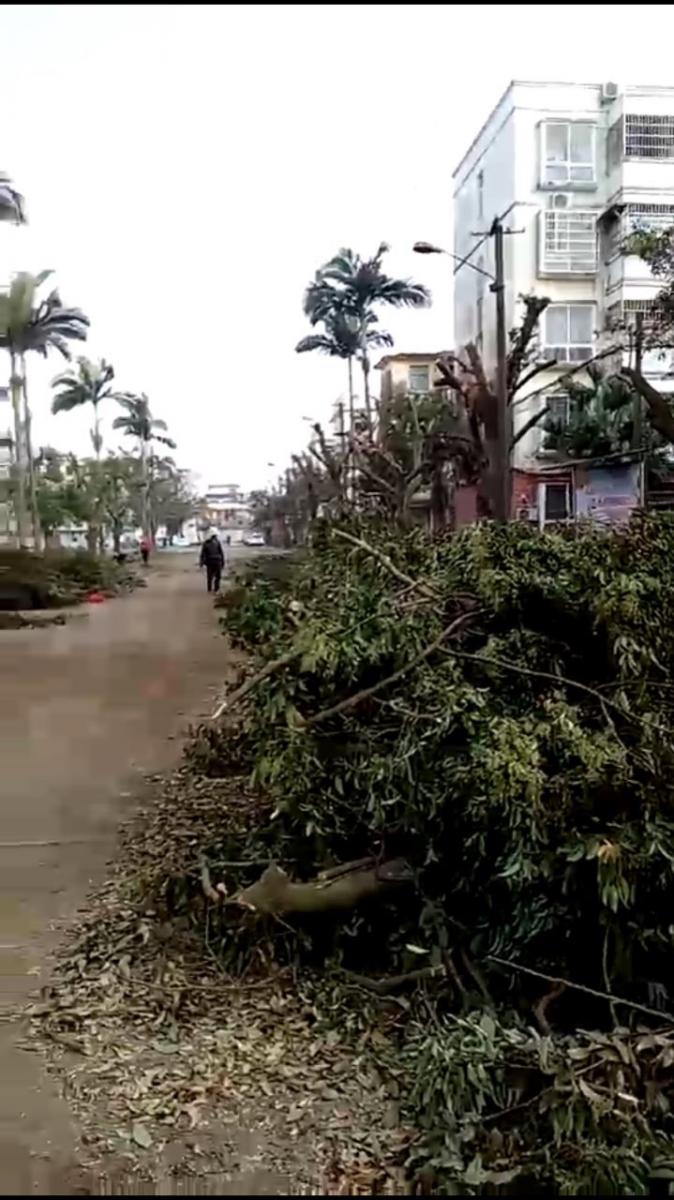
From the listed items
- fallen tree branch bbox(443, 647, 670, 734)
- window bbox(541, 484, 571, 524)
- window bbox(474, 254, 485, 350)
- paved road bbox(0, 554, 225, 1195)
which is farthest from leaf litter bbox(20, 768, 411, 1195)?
window bbox(541, 484, 571, 524)

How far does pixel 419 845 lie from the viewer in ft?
10.7

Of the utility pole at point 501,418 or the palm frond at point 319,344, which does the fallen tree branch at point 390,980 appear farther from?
the palm frond at point 319,344

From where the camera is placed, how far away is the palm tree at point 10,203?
20.8 meters

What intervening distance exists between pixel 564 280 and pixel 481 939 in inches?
1059

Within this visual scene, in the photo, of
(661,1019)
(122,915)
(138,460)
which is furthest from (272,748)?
(138,460)

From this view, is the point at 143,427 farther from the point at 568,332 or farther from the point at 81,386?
the point at 568,332

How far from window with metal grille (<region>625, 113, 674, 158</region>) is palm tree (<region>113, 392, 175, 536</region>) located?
21.3 m

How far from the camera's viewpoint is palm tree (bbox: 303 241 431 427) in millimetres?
27703

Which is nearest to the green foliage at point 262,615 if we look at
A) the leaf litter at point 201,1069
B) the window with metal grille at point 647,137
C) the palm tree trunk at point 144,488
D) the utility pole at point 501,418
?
the leaf litter at point 201,1069

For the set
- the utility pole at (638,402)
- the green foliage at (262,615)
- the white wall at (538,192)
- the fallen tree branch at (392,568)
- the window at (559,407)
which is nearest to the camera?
the fallen tree branch at (392,568)

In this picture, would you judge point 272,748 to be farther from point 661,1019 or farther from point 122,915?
point 661,1019

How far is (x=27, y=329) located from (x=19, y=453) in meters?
3.24

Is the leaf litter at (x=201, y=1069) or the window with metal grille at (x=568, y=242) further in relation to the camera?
the window with metal grille at (x=568, y=242)

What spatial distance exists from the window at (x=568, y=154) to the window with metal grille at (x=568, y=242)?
0.71 metres
